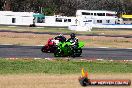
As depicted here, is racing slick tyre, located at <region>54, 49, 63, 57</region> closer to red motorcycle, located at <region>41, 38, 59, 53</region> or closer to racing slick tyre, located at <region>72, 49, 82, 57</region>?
racing slick tyre, located at <region>72, 49, 82, 57</region>

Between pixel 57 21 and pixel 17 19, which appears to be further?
pixel 57 21

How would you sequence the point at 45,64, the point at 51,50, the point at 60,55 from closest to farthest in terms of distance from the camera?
the point at 45,64 < the point at 60,55 < the point at 51,50

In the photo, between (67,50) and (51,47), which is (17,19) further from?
(67,50)

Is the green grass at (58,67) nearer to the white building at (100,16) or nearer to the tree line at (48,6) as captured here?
the white building at (100,16)

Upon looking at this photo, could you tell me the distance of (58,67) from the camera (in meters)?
20.5

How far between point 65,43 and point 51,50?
7.52 feet

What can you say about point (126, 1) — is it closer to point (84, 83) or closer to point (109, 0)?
point (109, 0)

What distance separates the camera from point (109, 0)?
14000 cm

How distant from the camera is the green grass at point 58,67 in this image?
63.0 feet

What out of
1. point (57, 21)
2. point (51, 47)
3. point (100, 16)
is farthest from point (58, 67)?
point (100, 16)

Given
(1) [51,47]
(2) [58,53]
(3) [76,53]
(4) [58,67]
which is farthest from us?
(1) [51,47]

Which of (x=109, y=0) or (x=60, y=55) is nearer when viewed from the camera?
(x=60, y=55)

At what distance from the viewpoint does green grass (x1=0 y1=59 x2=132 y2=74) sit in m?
19.2

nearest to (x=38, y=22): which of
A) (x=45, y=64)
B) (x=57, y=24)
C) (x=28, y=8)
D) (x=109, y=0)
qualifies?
(x=57, y=24)
